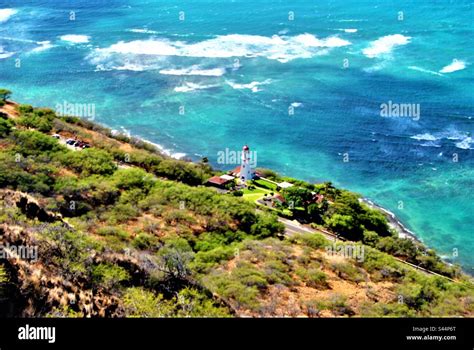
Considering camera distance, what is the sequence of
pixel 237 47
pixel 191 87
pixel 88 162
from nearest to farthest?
pixel 88 162 → pixel 191 87 → pixel 237 47

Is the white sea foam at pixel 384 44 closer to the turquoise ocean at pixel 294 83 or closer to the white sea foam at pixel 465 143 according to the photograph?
the turquoise ocean at pixel 294 83

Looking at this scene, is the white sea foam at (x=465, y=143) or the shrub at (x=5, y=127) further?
the white sea foam at (x=465, y=143)

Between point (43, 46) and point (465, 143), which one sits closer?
point (465, 143)

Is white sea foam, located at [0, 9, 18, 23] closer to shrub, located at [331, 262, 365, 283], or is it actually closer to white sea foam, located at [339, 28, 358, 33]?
white sea foam, located at [339, 28, 358, 33]

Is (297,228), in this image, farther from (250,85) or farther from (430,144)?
(250,85)

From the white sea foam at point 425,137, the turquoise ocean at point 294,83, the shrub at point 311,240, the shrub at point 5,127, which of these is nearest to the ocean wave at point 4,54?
the turquoise ocean at point 294,83

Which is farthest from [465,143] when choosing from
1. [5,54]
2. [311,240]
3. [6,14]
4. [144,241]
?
[6,14]
